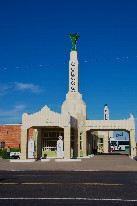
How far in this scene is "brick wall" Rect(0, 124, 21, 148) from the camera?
48031 mm

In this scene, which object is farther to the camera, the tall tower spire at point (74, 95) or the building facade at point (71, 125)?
the tall tower spire at point (74, 95)

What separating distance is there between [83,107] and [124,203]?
107ft

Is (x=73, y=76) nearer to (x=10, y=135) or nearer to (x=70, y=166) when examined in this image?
(x=10, y=135)

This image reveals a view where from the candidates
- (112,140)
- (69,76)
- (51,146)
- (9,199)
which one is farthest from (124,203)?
(112,140)

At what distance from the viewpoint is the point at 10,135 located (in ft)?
158

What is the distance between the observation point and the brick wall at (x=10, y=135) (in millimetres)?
48031

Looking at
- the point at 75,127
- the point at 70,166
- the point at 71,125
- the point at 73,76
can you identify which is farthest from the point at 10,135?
the point at 70,166

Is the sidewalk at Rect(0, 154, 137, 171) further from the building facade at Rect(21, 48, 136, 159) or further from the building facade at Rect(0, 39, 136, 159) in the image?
the building facade at Rect(21, 48, 136, 159)

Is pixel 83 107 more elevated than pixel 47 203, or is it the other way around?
pixel 83 107

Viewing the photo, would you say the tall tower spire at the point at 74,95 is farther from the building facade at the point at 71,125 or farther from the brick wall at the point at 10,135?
the brick wall at the point at 10,135

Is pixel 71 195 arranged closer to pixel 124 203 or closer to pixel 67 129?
pixel 124 203

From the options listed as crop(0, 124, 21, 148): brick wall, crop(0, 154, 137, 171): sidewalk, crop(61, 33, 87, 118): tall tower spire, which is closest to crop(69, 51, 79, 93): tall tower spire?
crop(61, 33, 87, 118): tall tower spire

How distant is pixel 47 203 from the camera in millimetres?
7934

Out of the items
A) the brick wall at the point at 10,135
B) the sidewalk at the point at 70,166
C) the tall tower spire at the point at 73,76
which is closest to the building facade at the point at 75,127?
the tall tower spire at the point at 73,76
